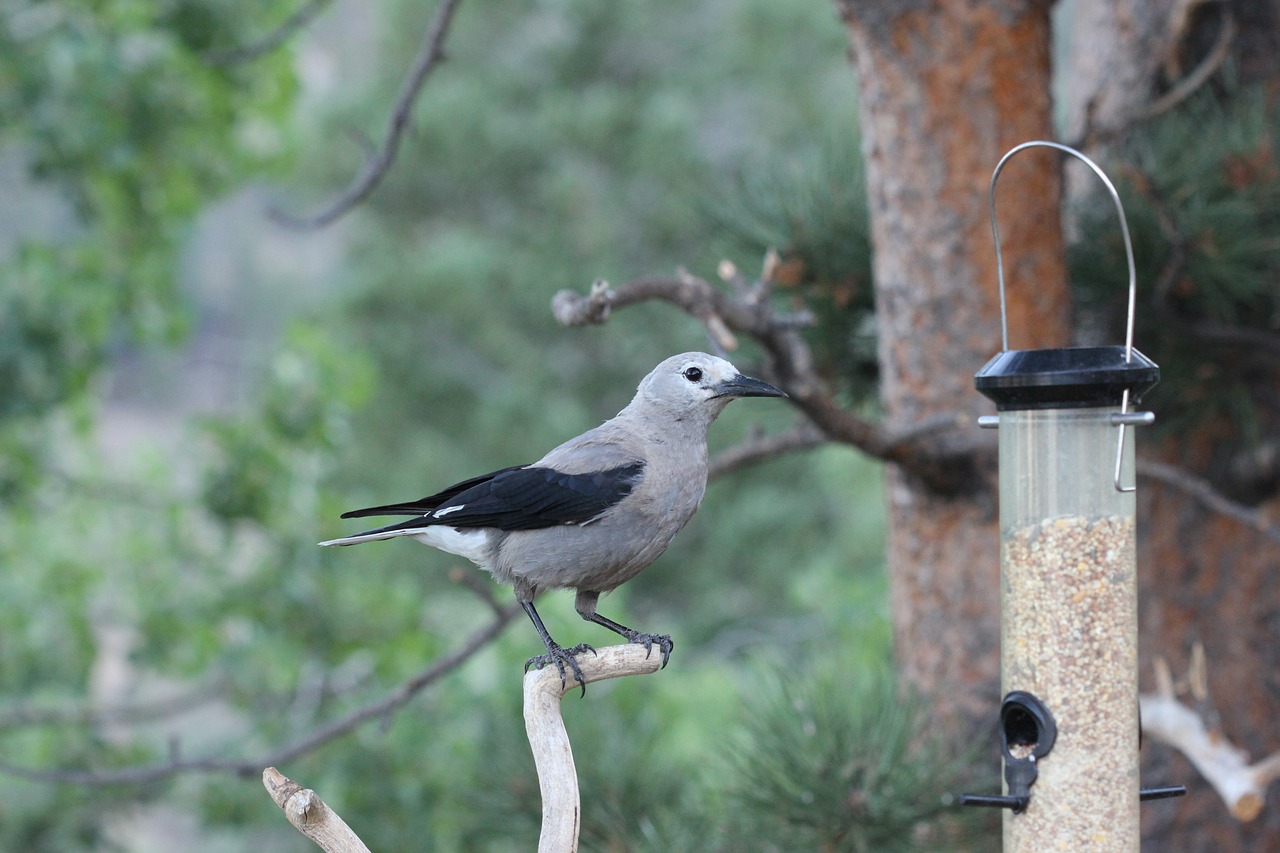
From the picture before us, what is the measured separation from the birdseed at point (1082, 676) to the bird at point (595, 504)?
2.08 ft

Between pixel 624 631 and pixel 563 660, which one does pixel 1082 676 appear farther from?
pixel 563 660

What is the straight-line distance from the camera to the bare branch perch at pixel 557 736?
1.79 m

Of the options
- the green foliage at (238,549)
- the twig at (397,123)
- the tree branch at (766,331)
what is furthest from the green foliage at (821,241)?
the twig at (397,123)

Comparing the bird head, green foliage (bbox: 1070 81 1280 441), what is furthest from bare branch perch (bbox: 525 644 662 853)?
green foliage (bbox: 1070 81 1280 441)

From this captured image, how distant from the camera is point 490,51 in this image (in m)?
14.9

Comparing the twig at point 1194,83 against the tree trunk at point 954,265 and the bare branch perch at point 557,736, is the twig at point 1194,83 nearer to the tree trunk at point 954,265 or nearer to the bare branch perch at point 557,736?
the tree trunk at point 954,265

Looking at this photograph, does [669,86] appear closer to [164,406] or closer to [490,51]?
Result: [490,51]

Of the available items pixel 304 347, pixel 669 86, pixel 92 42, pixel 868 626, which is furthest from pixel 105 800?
pixel 669 86

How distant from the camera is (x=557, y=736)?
1.85 metres

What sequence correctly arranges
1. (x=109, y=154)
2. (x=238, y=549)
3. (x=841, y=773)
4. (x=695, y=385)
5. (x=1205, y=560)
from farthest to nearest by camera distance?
(x=238, y=549)
(x=109, y=154)
(x=1205, y=560)
(x=841, y=773)
(x=695, y=385)

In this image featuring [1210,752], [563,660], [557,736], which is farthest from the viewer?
[1210,752]

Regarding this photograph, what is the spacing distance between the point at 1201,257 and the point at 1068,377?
4.81 feet

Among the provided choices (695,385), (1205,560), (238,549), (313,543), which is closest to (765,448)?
(695,385)

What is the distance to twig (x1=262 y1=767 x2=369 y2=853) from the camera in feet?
5.34
